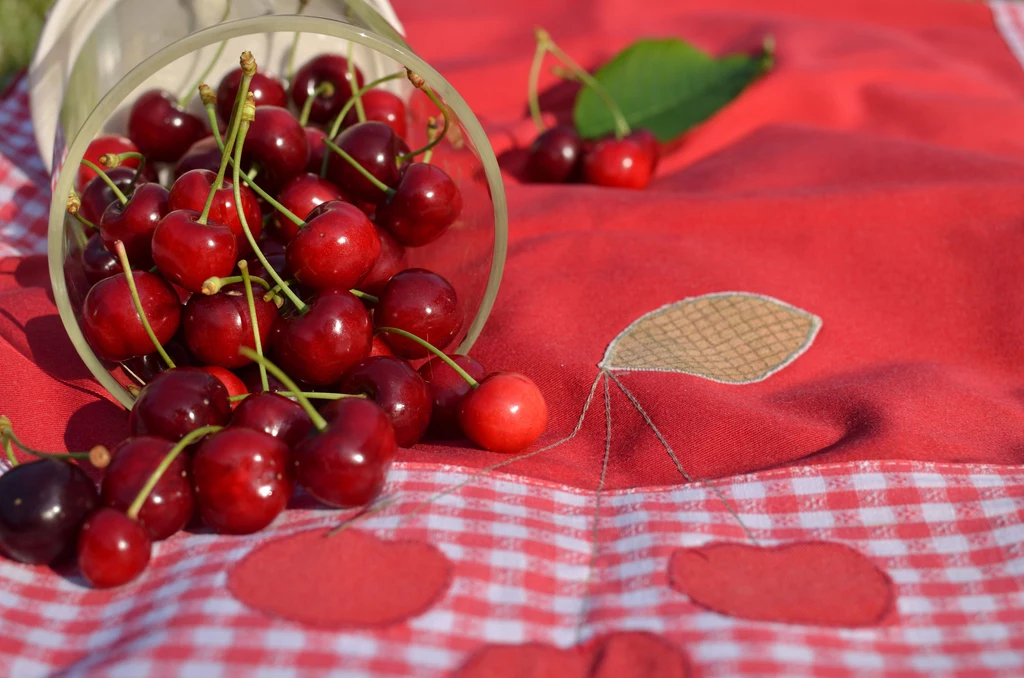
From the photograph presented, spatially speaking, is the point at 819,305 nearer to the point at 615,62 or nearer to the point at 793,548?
the point at 793,548

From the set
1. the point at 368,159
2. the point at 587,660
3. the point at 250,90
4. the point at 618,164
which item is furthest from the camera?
the point at 618,164

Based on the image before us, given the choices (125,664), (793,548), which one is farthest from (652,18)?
(125,664)

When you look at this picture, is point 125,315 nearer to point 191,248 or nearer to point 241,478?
point 191,248

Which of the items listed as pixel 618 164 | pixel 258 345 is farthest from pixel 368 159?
pixel 618 164

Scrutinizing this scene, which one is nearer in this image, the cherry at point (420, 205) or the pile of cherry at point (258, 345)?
the pile of cherry at point (258, 345)

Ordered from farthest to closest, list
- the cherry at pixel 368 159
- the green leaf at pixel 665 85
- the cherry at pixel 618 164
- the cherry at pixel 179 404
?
the green leaf at pixel 665 85 → the cherry at pixel 618 164 → the cherry at pixel 368 159 → the cherry at pixel 179 404

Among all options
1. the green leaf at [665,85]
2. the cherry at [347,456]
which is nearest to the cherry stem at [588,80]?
the green leaf at [665,85]

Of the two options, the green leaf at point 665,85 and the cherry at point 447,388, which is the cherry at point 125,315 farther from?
the green leaf at point 665,85
